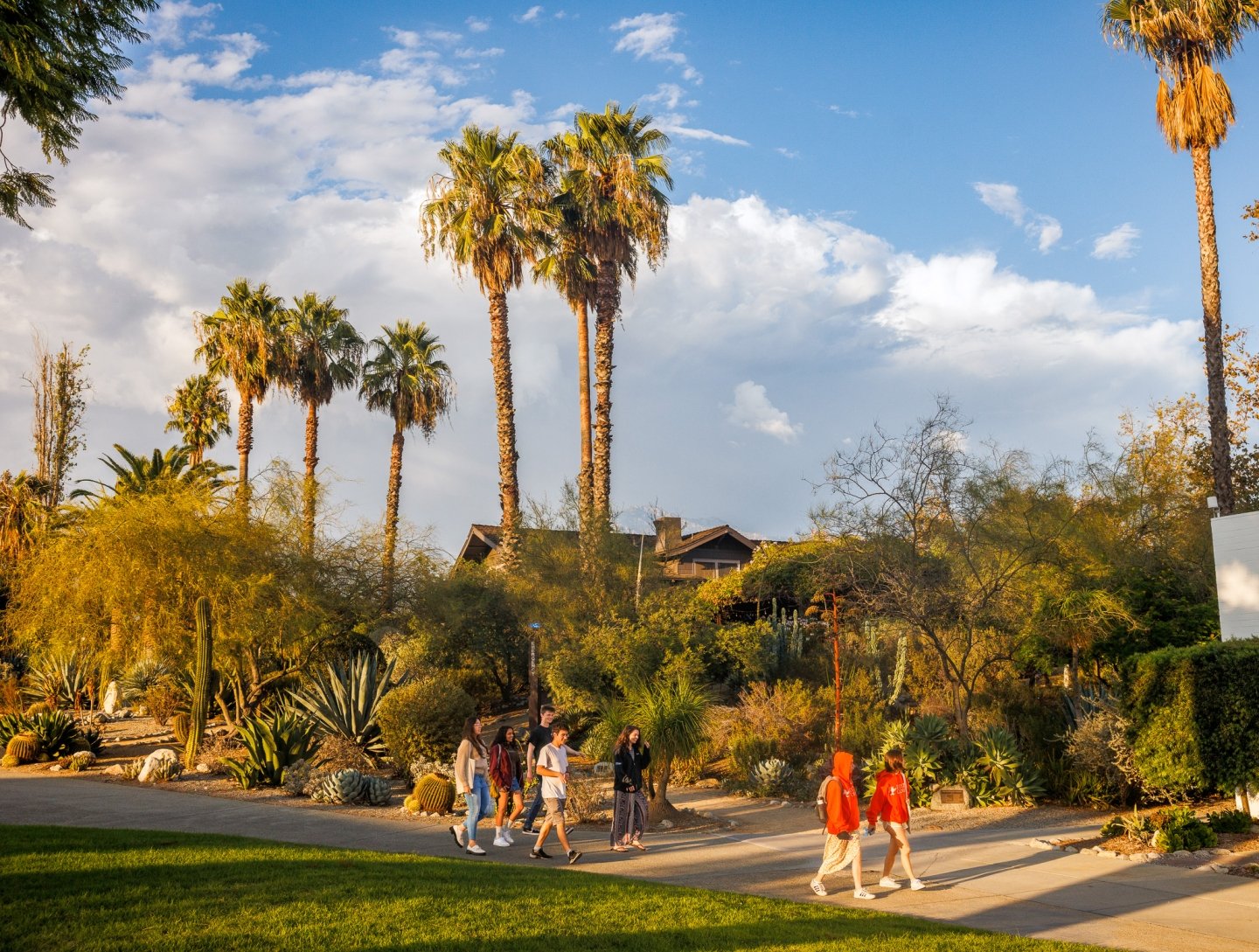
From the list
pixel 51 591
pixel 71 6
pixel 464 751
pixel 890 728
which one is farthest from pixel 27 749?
pixel 890 728

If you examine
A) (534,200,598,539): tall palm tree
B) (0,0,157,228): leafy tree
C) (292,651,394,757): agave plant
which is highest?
(534,200,598,539): tall palm tree

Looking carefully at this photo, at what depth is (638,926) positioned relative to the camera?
912 cm

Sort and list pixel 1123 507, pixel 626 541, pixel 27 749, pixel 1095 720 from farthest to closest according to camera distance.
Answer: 1. pixel 626 541
2. pixel 1123 507
3. pixel 27 749
4. pixel 1095 720

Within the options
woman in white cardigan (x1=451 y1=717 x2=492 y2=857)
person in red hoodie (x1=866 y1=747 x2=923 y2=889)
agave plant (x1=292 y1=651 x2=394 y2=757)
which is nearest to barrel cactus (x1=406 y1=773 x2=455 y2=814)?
woman in white cardigan (x1=451 y1=717 x2=492 y2=857)

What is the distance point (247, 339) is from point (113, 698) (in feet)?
52.2

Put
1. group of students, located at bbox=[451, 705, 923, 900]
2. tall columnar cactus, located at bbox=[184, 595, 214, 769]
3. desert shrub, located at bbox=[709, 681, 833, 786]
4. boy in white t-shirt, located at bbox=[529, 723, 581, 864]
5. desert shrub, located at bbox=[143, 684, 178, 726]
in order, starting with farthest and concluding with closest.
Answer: desert shrub, located at bbox=[143, 684, 178, 726]
tall columnar cactus, located at bbox=[184, 595, 214, 769]
desert shrub, located at bbox=[709, 681, 833, 786]
boy in white t-shirt, located at bbox=[529, 723, 581, 864]
group of students, located at bbox=[451, 705, 923, 900]

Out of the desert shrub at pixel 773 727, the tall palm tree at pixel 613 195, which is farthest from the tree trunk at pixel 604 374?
the desert shrub at pixel 773 727

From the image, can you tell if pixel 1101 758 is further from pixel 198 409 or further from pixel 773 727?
pixel 198 409

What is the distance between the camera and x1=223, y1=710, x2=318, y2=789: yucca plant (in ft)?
63.5

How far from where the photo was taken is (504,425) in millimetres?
35781

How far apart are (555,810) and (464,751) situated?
54.5 inches

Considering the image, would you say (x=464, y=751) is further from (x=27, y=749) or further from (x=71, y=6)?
(x=27, y=749)

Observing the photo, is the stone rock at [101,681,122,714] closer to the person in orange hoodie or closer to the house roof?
the house roof

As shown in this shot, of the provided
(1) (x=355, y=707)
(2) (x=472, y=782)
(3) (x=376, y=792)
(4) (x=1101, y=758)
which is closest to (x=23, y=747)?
(1) (x=355, y=707)
